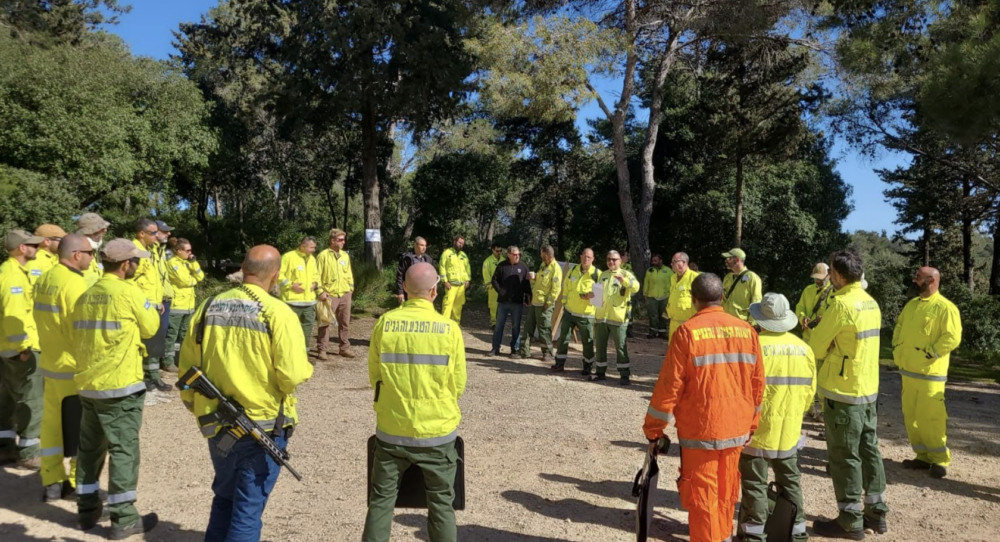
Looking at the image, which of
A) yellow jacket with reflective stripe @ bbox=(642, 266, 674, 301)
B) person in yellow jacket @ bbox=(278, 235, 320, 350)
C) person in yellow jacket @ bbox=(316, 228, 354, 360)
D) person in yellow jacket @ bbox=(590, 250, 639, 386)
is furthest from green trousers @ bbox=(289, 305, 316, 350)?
yellow jacket with reflective stripe @ bbox=(642, 266, 674, 301)

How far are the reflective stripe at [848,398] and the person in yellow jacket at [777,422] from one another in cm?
73

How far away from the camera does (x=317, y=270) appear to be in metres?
10.1

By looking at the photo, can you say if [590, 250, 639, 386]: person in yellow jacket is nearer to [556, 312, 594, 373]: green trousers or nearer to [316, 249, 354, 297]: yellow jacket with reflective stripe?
[556, 312, 594, 373]: green trousers

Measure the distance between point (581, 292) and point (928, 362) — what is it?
459 cm

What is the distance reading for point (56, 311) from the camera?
4.65 meters

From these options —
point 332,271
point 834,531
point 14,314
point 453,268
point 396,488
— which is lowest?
point 834,531

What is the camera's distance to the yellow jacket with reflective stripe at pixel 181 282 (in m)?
8.66

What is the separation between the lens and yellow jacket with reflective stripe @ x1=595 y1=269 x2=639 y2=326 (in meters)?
9.17

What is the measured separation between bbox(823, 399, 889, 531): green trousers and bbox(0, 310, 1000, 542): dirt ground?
29cm

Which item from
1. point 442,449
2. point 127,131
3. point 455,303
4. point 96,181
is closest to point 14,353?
point 442,449

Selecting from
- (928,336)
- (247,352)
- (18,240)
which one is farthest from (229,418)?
(928,336)

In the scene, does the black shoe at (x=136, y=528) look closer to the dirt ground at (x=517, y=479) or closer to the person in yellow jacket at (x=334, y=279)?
the dirt ground at (x=517, y=479)

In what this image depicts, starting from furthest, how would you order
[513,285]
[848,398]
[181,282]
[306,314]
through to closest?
[513,285]
[306,314]
[181,282]
[848,398]

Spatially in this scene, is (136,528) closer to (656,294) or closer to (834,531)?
(834,531)
